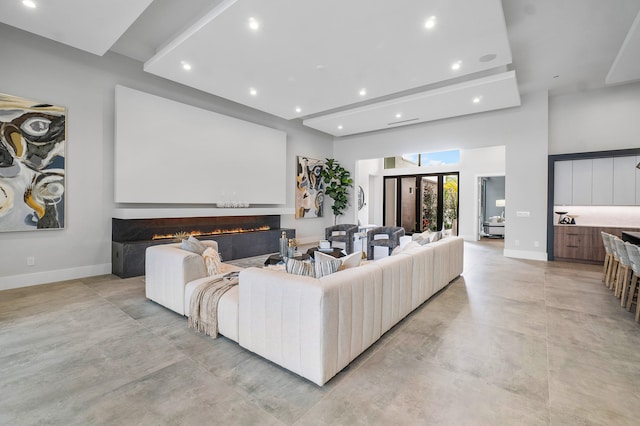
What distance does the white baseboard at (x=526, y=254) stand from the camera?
6.61m

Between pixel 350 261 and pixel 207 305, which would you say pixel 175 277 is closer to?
pixel 207 305

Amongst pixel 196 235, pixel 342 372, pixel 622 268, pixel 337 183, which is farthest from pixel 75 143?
pixel 622 268

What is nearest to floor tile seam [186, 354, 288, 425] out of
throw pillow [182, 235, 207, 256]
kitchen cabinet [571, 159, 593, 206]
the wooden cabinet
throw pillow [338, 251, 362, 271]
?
throw pillow [338, 251, 362, 271]

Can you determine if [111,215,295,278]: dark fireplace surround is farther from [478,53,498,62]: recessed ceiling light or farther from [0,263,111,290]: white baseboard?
[478,53,498,62]: recessed ceiling light

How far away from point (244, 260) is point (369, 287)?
4.45 m

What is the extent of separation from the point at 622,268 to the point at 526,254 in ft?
10.4

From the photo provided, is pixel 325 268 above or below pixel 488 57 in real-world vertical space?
below

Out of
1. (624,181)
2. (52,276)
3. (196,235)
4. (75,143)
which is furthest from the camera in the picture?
(196,235)

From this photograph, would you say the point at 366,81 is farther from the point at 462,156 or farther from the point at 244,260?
the point at 462,156

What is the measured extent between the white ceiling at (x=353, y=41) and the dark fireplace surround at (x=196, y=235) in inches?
105

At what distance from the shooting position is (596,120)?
249 inches

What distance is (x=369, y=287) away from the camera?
2.42 m

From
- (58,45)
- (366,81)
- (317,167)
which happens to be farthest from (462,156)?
(58,45)

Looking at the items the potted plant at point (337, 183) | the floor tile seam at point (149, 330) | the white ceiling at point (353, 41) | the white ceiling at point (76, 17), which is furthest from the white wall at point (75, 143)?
the potted plant at point (337, 183)
